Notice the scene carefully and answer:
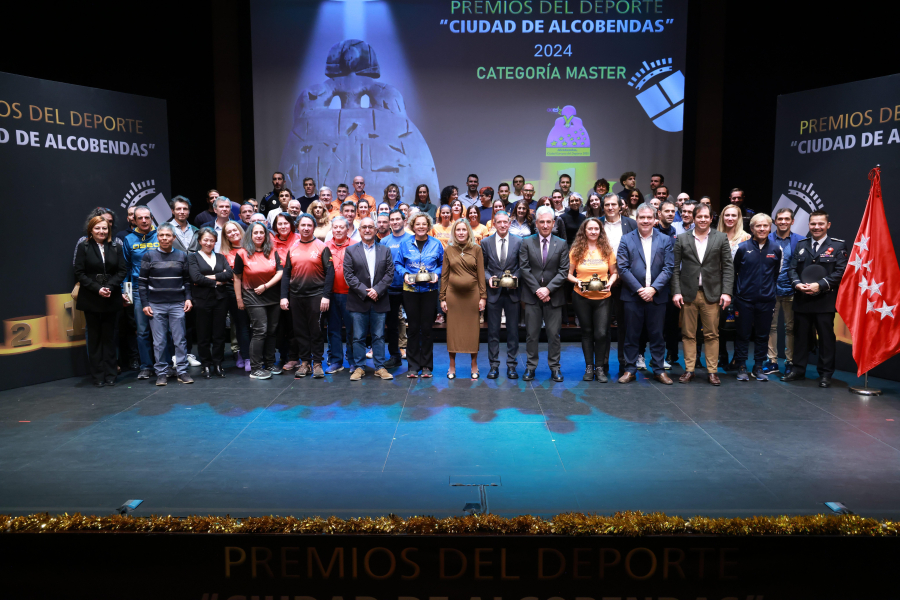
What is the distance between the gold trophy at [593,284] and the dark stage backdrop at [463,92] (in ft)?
13.4

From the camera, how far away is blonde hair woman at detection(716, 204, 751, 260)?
→ 587 centimetres

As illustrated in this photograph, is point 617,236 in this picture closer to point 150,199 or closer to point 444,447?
point 444,447

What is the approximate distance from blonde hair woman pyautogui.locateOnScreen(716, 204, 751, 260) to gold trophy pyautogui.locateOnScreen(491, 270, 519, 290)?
2.10 meters

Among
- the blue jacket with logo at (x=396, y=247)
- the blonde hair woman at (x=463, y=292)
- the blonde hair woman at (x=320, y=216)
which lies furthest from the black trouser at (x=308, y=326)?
the blonde hair woman at (x=320, y=216)

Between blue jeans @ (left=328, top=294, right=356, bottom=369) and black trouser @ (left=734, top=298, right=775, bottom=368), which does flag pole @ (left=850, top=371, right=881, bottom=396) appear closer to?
black trouser @ (left=734, top=298, right=775, bottom=368)

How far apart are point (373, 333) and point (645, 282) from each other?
102 inches

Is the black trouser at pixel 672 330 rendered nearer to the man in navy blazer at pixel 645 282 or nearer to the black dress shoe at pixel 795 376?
the man in navy blazer at pixel 645 282

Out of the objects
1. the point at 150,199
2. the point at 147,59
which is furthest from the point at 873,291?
the point at 147,59

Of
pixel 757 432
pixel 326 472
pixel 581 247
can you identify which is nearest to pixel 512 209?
pixel 581 247

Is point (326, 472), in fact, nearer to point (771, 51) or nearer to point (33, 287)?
point (33, 287)

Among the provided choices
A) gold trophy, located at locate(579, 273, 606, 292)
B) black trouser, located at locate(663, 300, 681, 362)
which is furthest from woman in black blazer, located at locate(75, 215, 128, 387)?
black trouser, located at locate(663, 300, 681, 362)

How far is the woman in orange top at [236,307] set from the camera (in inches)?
237

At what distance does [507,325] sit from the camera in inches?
229

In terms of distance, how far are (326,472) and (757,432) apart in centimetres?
295
